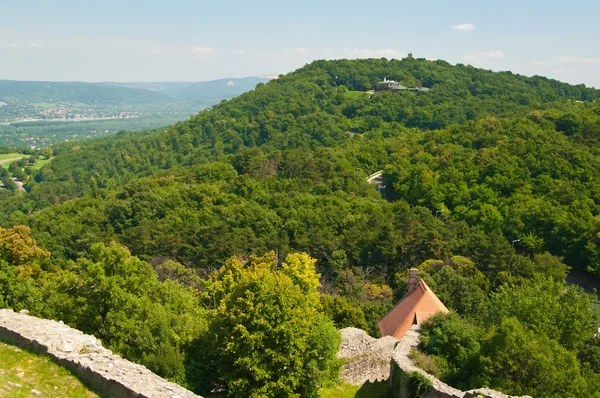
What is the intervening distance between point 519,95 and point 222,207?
81.6 m

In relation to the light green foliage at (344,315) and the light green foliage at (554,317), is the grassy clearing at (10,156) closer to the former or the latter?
the light green foliage at (344,315)

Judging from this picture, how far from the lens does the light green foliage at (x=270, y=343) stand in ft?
48.4

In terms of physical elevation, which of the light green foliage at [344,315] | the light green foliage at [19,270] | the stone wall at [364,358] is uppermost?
the light green foliage at [19,270]

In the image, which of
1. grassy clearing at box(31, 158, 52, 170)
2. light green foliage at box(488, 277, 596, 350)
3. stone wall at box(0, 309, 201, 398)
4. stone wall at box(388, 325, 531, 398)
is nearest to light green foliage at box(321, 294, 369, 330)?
stone wall at box(388, 325, 531, 398)

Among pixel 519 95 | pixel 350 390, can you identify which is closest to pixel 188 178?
pixel 350 390

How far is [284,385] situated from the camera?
48.2 ft

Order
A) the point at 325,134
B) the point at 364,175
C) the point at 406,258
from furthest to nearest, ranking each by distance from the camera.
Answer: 1. the point at 325,134
2. the point at 364,175
3. the point at 406,258

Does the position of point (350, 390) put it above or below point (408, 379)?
below

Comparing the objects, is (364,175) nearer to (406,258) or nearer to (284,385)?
(406,258)

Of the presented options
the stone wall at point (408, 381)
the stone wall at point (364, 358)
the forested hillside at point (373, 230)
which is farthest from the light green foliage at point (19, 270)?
the stone wall at point (408, 381)

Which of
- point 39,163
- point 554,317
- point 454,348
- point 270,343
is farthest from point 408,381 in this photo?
point 39,163

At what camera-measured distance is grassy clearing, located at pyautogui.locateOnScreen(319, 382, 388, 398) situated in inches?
699

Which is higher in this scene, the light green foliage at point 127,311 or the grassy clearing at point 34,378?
the grassy clearing at point 34,378

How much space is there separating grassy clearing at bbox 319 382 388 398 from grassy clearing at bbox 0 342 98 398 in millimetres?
8734
